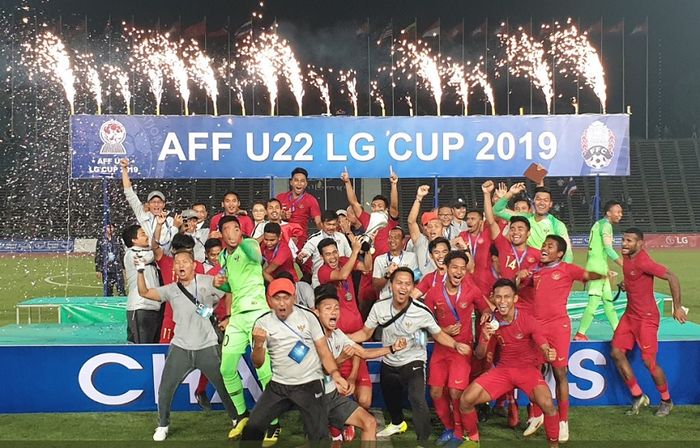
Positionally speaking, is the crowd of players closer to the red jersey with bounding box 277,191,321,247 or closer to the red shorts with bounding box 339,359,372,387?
the red shorts with bounding box 339,359,372,387

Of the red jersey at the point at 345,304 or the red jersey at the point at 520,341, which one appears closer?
the red jersey at the point at 520,341

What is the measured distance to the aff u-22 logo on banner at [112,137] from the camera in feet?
45.3

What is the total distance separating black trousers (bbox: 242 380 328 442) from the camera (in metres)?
5.49

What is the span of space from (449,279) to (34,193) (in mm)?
42988

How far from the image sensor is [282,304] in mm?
5570

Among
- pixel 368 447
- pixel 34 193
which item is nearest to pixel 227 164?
pixel 368 447

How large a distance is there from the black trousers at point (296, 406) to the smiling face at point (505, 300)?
1.73m

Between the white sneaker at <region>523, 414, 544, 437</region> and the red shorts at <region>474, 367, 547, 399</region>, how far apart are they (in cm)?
73

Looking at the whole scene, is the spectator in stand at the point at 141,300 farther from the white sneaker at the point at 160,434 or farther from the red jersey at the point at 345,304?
the red jersey at the point at 345,304

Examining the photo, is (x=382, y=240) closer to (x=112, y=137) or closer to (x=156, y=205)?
(x=156, y=205)

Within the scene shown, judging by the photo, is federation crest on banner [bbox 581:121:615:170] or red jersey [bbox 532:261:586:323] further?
federation crest on banner [bbox 581:121:615:170]

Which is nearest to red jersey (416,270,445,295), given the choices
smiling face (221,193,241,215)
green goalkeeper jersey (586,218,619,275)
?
smiling face (221,193,241,215)

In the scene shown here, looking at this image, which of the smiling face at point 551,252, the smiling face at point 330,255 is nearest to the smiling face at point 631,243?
the smiling face at point 551,252

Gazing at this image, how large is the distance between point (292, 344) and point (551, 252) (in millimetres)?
2744
